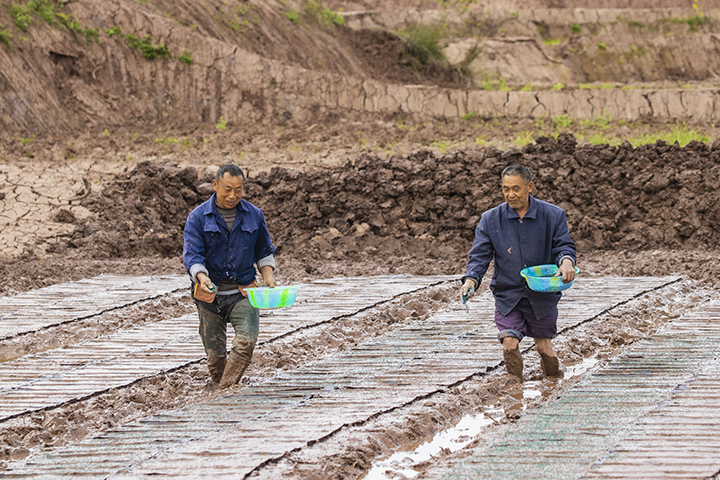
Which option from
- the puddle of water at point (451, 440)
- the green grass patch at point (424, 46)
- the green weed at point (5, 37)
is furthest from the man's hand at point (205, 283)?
the green grass patch at point (424, 46)

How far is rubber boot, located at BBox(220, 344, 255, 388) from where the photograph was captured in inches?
171

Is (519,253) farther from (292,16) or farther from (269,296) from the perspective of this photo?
(292,16)

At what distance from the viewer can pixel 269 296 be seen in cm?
406

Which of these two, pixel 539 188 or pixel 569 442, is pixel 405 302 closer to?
pixel 569 442

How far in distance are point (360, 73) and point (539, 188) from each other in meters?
8.98

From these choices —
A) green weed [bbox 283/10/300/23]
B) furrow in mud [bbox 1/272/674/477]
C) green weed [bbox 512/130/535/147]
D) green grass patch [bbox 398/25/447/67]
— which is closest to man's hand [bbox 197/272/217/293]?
furrow in mud [bbox 1/272/674/477]

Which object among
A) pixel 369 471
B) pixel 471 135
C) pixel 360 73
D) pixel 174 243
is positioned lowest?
pixel 369 471

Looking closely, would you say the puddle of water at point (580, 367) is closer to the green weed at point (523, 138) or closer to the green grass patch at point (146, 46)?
the green weed at point (523, 138)

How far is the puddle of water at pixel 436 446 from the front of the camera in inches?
137

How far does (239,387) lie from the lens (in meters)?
4.49

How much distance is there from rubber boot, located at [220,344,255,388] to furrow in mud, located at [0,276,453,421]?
0.66 m

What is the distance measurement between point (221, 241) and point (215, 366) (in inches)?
33.2

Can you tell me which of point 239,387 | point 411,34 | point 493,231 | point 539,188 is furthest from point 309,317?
point 411,34

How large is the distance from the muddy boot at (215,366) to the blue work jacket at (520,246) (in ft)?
5.24
